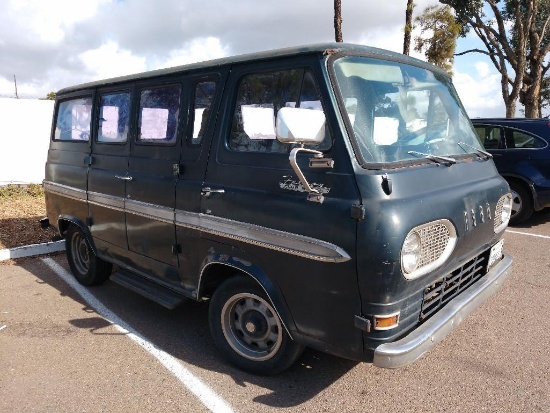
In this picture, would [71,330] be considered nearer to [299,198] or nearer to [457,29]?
[299,198]

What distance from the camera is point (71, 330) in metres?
4.12

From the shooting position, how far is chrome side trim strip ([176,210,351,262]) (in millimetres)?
2565

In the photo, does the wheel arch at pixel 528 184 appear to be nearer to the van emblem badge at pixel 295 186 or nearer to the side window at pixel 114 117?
the van emblem badge at pixel 295 186

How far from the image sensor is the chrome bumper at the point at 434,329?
246 centimetres

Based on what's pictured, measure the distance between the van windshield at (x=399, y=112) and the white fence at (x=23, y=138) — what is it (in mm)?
10590

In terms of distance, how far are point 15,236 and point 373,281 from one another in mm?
6726

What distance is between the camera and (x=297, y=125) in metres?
2.39

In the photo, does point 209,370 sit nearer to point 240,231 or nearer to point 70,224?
point 240,231

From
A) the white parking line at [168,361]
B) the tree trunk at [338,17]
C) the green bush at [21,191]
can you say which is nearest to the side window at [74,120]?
the white parking line at [168,361]

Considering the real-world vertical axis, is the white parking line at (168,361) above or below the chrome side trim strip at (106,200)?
below

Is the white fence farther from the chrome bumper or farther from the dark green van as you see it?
the chrome bumper

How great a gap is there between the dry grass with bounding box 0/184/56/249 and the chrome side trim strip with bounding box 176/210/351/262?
15.5 ft

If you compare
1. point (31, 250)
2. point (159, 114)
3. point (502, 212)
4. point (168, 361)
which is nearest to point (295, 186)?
point (159, 114)

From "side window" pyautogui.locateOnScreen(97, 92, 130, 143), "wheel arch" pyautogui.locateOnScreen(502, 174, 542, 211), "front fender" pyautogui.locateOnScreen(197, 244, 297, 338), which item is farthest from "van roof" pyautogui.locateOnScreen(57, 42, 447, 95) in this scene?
"wheel arch" pyautogui.locateOnScreen(502, 174, 542, 211)
